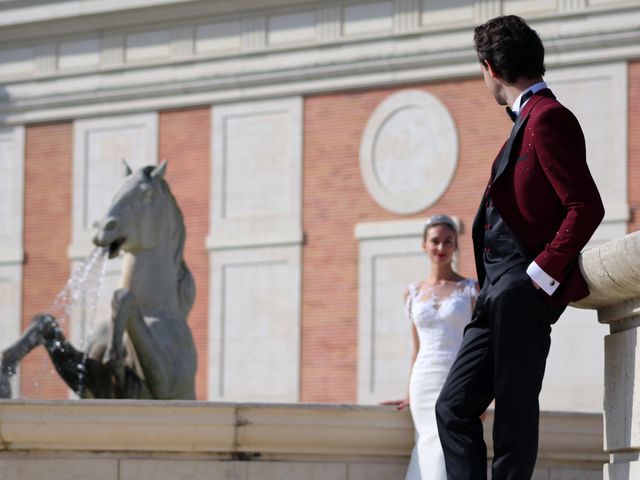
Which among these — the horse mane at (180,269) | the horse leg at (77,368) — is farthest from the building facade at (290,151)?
the horse leg at (77,368)

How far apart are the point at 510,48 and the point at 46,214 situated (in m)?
16.9

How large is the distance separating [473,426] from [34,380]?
50.9ft

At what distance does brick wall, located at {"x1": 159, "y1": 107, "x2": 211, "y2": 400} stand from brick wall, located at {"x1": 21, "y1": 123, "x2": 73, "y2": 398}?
1.56m

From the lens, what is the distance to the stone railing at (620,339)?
4.04 metres

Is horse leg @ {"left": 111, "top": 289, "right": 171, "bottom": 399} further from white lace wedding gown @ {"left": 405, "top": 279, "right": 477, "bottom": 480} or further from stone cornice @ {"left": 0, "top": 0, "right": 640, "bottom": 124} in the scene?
stone cornice @ {"left": 0, "top": 0, "right": 640, "bottom": 124}

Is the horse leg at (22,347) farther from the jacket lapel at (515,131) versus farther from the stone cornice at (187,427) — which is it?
the jacket lapel at (515,131)

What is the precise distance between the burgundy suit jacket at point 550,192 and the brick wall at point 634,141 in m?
12.9

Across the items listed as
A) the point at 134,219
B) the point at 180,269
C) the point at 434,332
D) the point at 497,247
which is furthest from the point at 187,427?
the point at 180,269

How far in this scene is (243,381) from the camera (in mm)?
19000

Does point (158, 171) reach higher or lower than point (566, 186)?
higher

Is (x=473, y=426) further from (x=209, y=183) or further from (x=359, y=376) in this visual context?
(x=209, y=183)

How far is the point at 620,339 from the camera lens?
4.30 meters

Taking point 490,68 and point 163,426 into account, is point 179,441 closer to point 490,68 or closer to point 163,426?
point 163,426

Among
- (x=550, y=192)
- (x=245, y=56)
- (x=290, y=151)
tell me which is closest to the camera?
(x=550, y=192)
